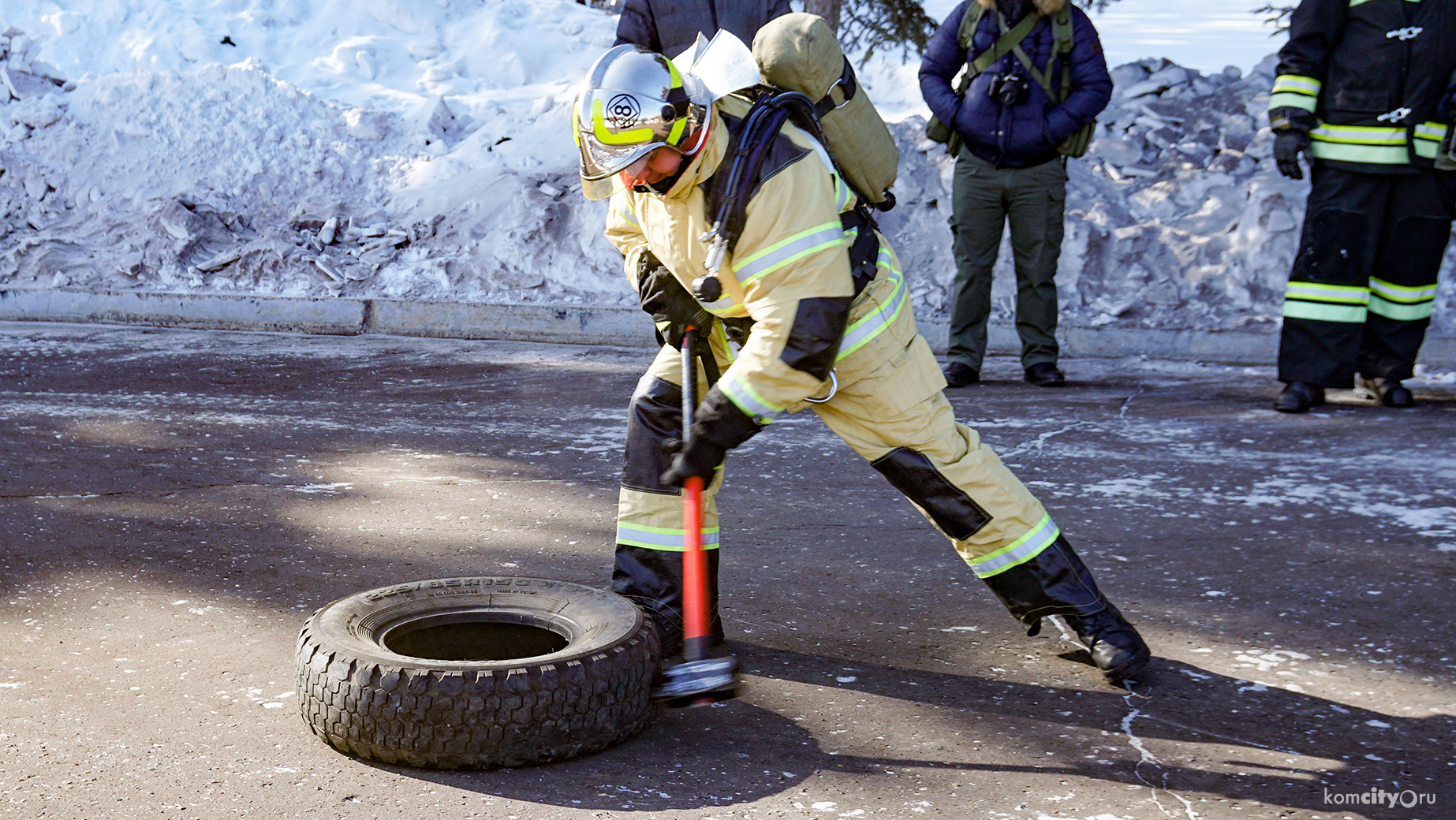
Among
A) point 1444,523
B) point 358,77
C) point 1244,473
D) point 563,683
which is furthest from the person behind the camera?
point 358,77

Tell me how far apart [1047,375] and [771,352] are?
4.94 meters

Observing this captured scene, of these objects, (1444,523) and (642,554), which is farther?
(1444,523)

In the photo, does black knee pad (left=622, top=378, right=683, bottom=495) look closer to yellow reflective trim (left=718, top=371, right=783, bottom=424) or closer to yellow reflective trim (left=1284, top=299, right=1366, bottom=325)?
yellow reflective trim (left=718, top=371, right=783, bottom=424)

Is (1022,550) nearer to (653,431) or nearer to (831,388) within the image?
(831,388)

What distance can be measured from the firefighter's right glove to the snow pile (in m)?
2.61

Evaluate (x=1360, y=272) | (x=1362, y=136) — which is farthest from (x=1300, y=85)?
(x=1360, y=272)

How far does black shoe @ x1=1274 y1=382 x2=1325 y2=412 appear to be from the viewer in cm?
674

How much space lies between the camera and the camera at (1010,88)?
7.32 meters

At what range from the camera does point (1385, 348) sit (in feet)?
22.7

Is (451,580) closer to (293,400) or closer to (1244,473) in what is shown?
(1244,473)

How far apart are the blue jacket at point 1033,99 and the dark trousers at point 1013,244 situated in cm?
14

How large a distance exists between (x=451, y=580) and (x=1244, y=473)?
3.48 meters

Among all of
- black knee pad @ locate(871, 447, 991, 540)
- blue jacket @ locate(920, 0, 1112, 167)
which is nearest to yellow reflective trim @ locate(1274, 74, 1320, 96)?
blue jacket @ locate(920, 0, 1112, 167)

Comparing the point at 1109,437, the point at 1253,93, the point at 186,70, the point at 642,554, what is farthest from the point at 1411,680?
the point at 186,70
